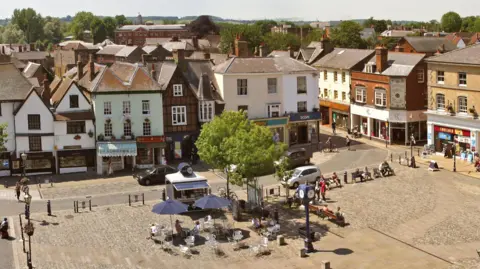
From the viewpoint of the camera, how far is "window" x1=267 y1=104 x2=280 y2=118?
68875 mm

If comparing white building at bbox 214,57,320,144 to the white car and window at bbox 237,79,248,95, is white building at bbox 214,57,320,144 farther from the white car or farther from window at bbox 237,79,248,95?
the white car

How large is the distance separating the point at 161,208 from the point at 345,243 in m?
10.8

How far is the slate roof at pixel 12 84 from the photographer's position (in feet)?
194

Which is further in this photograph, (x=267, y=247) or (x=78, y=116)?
(x=78, y=116)

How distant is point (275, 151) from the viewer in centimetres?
4338

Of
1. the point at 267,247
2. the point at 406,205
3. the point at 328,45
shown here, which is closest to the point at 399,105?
the point at 328,45

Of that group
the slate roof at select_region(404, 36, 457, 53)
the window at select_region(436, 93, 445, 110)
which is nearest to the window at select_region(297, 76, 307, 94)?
the window at select_region(436, 93, 445, 110)

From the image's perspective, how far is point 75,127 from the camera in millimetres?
59969

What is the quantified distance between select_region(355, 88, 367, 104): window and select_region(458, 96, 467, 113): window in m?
15.5

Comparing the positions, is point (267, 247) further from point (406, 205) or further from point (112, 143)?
point (112, 143)

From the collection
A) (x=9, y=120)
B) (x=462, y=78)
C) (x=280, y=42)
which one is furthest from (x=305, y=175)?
(x=280, y=42)

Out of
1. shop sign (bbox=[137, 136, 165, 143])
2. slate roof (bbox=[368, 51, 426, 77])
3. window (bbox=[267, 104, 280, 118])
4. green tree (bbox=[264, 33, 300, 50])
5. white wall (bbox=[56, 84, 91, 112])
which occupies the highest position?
green tree (bbox=[264, 33, 300, 50])

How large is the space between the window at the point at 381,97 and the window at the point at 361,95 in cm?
263

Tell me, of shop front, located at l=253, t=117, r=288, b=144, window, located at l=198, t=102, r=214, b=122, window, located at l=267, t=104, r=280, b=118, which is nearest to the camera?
window, located at l=198, t=102, r=214, b=122
